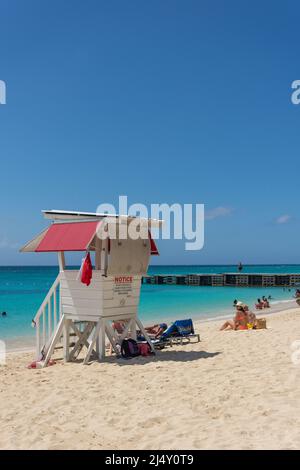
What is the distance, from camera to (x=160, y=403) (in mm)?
6770

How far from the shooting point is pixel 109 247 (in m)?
10.3

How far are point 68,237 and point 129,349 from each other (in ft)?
9.45

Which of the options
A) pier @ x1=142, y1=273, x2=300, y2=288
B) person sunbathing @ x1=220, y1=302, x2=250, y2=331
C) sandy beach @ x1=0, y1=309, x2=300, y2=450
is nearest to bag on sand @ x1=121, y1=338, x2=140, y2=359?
sandy beach @ x1=0, y1=309, x2=300, y2=450

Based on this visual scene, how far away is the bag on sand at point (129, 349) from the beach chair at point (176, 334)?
1.75m

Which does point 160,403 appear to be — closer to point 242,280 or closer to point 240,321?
point 240,321

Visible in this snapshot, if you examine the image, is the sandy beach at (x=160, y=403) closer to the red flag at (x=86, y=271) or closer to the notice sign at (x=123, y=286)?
the notice sign at (x=123, y=286)

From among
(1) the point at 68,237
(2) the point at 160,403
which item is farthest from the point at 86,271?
(2) the point at 160,403

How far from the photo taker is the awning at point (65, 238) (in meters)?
10.1

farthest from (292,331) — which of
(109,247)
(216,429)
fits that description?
(216,429)

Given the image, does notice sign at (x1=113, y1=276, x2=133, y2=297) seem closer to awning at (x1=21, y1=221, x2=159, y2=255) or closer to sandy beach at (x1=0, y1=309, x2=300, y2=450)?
awning at (x1=21, y1=221, x2=159, y2=255)

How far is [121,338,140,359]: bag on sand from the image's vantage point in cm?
1045

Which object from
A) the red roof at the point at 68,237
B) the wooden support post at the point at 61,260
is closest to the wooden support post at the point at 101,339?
the wooden support post at the point at 61,260
